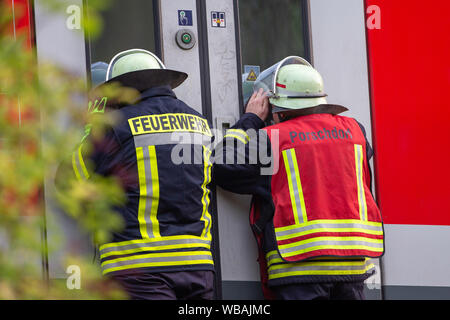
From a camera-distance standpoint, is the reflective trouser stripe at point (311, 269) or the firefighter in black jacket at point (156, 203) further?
the reflective trouser stripe at point (311, 269)

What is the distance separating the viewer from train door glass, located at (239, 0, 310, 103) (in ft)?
12.1

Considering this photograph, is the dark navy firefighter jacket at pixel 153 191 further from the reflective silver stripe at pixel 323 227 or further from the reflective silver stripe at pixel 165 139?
the reflective silver stripe at pixel 323 227

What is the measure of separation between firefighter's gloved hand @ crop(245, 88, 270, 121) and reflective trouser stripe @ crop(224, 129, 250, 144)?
15 centimetres

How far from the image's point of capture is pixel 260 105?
3578 millimetres

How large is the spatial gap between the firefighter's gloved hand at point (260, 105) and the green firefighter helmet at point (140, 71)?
15.9 inches

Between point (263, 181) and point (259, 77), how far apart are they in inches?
20.6

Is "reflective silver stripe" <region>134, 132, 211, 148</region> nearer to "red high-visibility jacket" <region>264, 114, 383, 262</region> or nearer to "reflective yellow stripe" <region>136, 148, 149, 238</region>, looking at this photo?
"reflective yellow stripe" <region>136, 148, 149, 238</region>

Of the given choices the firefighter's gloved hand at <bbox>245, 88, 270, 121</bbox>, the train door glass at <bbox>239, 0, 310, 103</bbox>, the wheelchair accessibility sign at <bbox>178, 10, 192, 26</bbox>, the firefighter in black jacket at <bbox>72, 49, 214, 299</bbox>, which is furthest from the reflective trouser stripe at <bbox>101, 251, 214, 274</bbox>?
the wheelchair accessibility sign at <bbox>178, 10, 192, 26</bbox>

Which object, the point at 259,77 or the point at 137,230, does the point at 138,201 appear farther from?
the point at 259,77

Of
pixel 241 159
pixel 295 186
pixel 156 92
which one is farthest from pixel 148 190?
pixel 295 186

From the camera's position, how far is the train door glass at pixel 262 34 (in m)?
3.68

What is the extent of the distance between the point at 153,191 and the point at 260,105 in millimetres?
806

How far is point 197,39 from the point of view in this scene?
359 cm

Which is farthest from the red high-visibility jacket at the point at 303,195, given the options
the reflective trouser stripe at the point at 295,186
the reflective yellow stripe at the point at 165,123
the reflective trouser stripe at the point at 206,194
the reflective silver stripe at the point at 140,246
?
the reflective silver stripe at the point at 140,246
